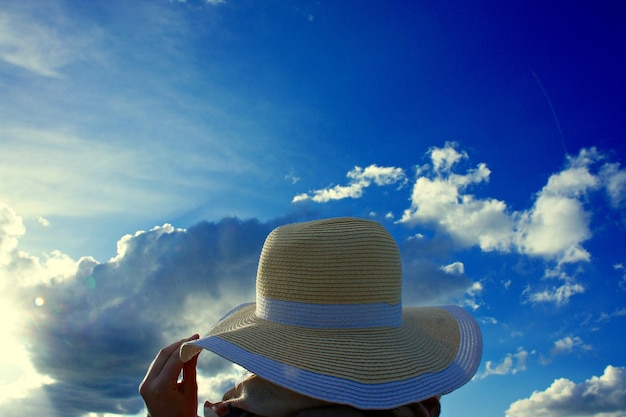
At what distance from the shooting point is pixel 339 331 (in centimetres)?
301

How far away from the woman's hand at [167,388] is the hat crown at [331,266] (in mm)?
559

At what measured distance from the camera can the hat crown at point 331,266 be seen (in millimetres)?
3074

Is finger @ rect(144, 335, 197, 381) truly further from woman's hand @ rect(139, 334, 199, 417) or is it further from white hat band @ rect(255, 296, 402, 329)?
white hat band @ rect(255, 296, 402, 329)

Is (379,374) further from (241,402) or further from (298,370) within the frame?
(241,402)

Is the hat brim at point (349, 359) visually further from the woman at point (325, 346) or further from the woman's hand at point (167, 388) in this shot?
the woman's hand at point (167, 388)

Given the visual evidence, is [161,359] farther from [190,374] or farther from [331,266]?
[331,266]

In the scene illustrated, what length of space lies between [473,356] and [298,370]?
3.96ft

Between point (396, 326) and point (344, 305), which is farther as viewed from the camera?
point (396, 326)

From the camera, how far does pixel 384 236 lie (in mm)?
3336

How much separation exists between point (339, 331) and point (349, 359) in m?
0.21

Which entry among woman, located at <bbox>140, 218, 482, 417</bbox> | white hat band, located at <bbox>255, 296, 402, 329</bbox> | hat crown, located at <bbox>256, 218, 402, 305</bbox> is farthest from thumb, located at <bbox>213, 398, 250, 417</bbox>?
hat crown, located at <bbox>256, 218, 402, 305</bbox>

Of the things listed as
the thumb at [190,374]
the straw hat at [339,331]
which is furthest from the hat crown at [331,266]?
the thumb at [190,374]

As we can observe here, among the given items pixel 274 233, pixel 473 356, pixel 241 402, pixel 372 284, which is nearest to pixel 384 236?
pixel 372 284

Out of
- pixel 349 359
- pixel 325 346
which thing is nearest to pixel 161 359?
pixel 325 346
